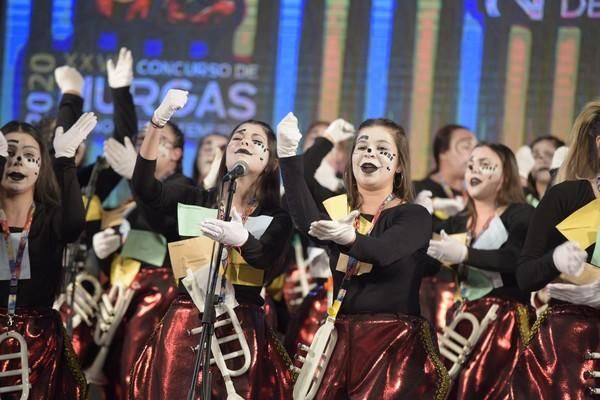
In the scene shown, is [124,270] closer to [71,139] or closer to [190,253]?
[71,139]

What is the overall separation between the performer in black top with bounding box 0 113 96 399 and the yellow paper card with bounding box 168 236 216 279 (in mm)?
470

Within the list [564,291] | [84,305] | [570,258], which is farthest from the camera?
[84,305]

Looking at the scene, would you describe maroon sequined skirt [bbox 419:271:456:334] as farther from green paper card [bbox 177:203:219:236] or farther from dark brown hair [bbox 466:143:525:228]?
green paper card [bbox 177:203:219:236]

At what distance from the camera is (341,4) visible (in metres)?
8.21

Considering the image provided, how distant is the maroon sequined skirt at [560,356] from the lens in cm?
427

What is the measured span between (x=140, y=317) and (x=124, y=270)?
0.46 m

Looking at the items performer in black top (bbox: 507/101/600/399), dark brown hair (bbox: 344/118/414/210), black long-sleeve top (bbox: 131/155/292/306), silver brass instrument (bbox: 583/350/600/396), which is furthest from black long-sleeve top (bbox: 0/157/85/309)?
silver brass instrument (bbox: 583/350/600/396)

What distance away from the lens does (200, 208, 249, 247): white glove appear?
4.38 m

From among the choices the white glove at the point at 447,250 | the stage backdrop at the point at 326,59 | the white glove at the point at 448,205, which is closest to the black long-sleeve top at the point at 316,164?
the white glove at the point at 447,250

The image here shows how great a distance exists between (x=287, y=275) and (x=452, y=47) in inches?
89.6

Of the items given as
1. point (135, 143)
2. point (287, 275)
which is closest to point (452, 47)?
point (287, 275)

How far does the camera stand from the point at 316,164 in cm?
600

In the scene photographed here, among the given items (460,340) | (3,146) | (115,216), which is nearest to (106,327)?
(115,216)

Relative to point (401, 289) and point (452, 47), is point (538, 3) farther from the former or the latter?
point (401, 289)
